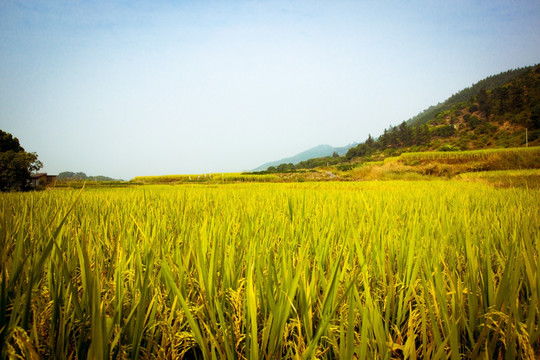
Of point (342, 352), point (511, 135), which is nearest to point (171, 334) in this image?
point (342, 352)

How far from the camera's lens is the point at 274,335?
0.56 meters

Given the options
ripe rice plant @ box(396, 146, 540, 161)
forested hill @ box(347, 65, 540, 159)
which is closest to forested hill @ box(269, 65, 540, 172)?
forested hill @ box(347, 65, 540, 159)

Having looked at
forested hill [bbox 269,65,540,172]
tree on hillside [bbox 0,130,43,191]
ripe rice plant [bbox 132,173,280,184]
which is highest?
forested hill [bbox 269,65,540,172]

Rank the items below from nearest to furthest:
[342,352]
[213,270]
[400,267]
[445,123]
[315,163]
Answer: [342,352] < [213,270] < [400,267] < [445,123] < [315,163]

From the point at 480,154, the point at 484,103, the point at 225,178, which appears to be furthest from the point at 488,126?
the point at 225,178

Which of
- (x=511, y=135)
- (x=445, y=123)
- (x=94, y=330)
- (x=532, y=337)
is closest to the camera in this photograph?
(x=94, y=330)

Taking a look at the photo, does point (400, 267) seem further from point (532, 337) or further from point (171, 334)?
point (171, 334)

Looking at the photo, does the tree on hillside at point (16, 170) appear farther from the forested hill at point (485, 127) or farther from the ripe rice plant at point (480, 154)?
the ripe rice plant at point (480, 154)

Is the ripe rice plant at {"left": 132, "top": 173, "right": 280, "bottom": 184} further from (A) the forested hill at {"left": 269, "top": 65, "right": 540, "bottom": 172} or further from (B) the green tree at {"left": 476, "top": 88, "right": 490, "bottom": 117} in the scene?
(B) the green tree at {"left": 476, "top": 88, "right": 490, "bottom": 117}

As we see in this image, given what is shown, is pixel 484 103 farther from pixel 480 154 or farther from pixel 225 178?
pixel 225 178

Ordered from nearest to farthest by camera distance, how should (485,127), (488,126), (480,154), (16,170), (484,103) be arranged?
Answer: (16,170), (480,154), (488,126), (485,127), (484,103)

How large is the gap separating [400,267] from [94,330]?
44.9 inches

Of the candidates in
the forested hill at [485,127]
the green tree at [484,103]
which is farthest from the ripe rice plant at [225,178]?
the green tree at [484,103]

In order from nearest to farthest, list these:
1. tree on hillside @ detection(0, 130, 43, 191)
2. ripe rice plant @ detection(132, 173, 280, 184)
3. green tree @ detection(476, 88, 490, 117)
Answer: tree on hillside @ detection(0, 130, 43, 191), ripe rice plant @ detection(132, 173, 280, 184), green tree @ detection(476, 88, 490, 117)
